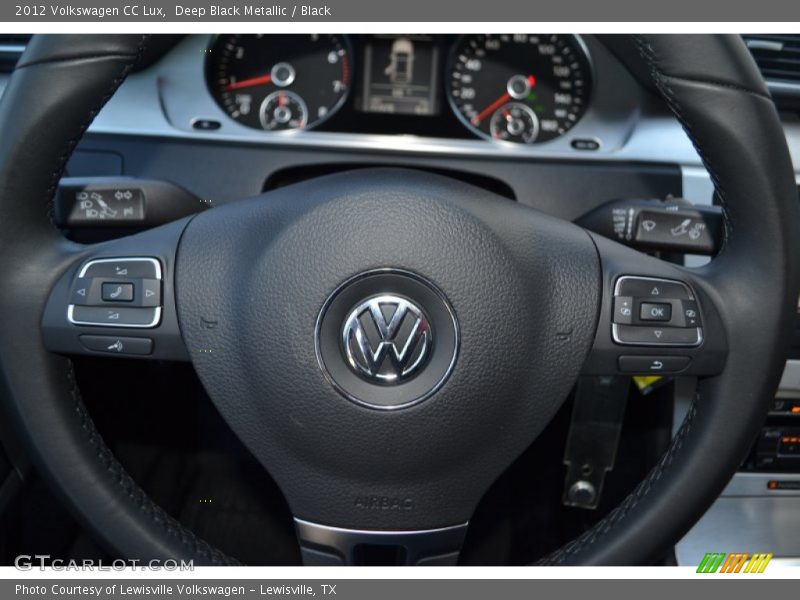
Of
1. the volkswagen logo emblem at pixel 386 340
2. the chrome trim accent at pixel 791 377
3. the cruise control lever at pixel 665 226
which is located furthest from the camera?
the chrome trim accent at pixel 791 377

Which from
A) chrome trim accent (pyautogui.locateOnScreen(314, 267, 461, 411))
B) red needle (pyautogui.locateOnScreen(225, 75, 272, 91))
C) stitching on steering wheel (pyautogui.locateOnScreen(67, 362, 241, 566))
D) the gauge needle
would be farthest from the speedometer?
stitching on steering wheel (pyautogui.locateOnScreen(67, 362, 241, 566))

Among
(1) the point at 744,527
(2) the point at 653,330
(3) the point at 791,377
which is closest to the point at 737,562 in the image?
(1) the point at 744,527

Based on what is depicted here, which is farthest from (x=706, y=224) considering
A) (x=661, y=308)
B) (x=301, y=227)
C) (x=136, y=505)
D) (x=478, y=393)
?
(x=136, y=505)

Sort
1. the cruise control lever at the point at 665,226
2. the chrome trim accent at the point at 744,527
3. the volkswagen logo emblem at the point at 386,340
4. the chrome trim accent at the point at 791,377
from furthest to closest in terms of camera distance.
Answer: the chrome trim accent at the point at 744,527
the chrome trim accent at the point at 791,377
the cruise control lever at the point at 665,226
the volkswagen logo emblem at the point at 386,340

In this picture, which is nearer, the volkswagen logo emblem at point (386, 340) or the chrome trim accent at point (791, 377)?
the volkswagen logo emblem at point (386, 340)

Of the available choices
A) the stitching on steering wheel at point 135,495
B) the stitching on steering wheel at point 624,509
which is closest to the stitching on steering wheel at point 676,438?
the stitching on steering wheel at point 624,509

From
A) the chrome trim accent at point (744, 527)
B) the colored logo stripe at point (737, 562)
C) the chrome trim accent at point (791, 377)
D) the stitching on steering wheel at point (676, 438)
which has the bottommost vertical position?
the colored logo stripe at point (737, 562)

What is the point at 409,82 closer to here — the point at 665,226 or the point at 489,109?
the point at 489,109

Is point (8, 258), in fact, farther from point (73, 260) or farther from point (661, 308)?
point (661, 308)

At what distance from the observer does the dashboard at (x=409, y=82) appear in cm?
171

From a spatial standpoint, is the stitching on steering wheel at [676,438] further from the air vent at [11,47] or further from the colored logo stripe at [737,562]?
the air vent at [11,47]

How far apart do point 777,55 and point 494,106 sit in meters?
0.47

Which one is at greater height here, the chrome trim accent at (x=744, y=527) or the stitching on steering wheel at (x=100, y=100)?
the stitching on steering wheel at (x=100, y=100)

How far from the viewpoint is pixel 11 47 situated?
1.57m
